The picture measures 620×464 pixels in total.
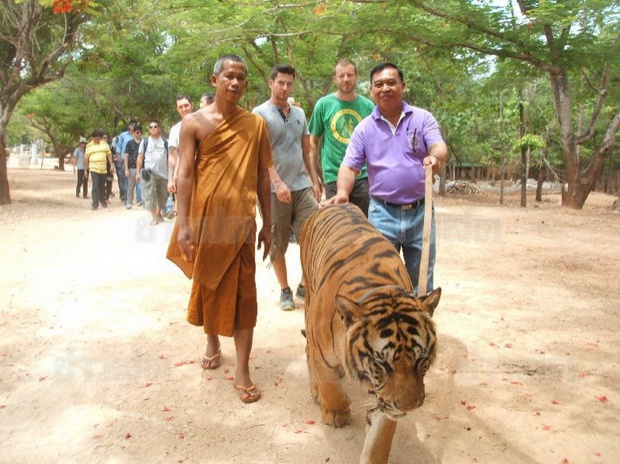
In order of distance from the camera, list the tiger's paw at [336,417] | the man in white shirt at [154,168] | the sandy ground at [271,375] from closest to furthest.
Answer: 1. the sandy ground at [271,375]
2. the tiger's paw at [336,417]
3. the man in white shirt at [154,168]

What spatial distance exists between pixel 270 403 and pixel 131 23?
13124 millimetres

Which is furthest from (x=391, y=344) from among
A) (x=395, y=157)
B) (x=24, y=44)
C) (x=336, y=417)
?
(x=24, y=44)

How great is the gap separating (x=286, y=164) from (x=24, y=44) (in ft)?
33.9

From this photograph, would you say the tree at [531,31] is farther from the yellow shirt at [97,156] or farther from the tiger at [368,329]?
the tiger at [368,329]

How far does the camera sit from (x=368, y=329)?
7.46 feet

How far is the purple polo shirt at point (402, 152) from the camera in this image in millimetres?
3734

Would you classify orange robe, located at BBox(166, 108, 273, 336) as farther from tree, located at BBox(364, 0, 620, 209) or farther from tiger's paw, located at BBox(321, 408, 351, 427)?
tree, located at BBox(364, 0, 620, 209)

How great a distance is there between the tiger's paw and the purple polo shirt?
1526mm

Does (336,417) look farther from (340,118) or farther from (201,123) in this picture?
(340,118)

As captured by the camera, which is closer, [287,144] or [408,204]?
[408,204]

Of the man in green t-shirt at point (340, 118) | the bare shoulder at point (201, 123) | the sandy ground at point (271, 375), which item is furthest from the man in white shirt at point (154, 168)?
the bare shoulder at point (201, 123)

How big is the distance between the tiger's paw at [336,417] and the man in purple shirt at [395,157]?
4.25ft

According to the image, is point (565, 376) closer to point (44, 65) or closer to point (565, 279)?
point (565, 279)

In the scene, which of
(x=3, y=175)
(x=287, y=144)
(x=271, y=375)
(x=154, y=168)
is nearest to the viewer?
(x=271, y=375)
